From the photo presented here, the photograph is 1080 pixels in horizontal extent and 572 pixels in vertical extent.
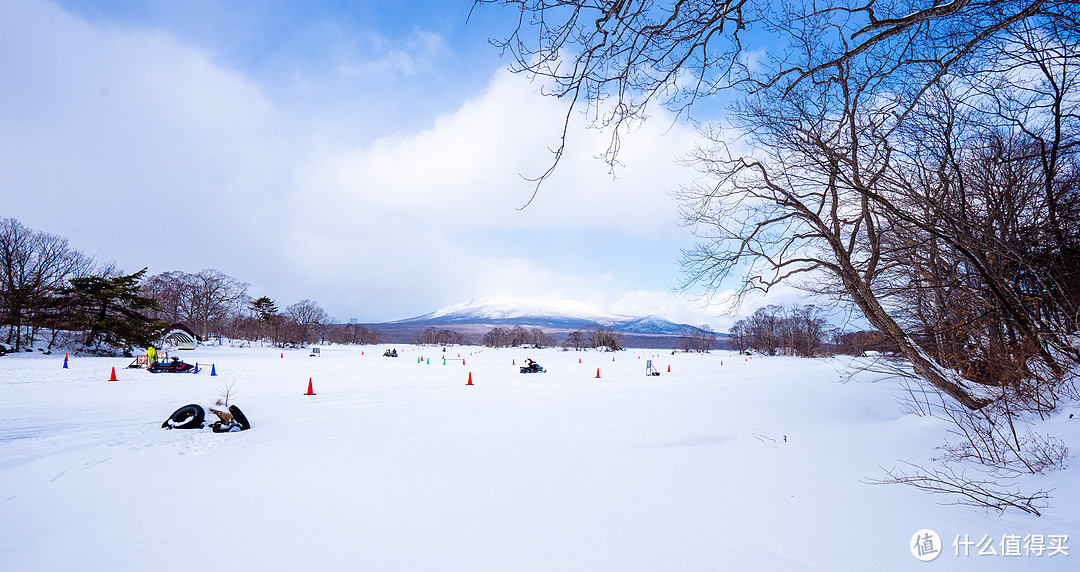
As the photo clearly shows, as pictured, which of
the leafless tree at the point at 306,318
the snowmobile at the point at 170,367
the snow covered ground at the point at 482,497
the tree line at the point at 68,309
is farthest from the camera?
the leafless tree at the point at 306,318

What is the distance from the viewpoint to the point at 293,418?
9.69 m

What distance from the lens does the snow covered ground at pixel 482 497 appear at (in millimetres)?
3545

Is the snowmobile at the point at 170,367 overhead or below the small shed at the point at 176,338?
below

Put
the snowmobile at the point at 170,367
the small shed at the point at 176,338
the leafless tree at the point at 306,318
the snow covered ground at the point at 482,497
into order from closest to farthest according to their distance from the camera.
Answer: the snow covered ground at the point at 482,497 → the snowmobile at the point at 170,367 → the small shed at the point at 176,338 → the leafless tree at the point at 306,318

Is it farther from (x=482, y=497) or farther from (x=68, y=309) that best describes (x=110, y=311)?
(x=482, y=497)

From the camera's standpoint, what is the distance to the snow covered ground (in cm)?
354

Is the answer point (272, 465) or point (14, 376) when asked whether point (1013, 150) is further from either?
point (14, 376)

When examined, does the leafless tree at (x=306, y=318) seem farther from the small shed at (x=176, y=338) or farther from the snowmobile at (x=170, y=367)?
the snowmobile at (x=170, y=367)

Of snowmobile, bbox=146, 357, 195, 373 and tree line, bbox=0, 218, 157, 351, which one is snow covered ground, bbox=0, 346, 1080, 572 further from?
tree line, bbox=0, 218, 157, 351

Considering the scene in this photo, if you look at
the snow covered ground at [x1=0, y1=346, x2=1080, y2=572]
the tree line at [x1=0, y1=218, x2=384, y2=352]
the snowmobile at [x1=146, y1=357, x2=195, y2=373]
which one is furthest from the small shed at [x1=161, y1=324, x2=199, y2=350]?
the snow covered ground at [x1=0, y1=346, x2=1080, y2=572]

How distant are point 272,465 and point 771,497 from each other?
5.92 meters

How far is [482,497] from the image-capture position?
16.3 ft

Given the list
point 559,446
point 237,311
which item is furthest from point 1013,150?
point 237,311

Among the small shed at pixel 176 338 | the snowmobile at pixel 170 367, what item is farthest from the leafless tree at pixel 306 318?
the snowmobile at pixel 170 367
